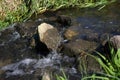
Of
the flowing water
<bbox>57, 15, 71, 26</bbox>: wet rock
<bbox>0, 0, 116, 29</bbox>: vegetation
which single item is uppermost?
<bbox>0, 0, 116, 29</bbox>: vegetation

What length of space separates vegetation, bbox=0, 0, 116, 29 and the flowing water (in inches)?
7.0

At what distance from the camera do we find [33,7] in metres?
7.62

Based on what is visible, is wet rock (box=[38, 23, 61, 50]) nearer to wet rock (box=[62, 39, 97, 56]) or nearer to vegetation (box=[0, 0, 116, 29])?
wet rock (box=[62, 39, 97, 56])

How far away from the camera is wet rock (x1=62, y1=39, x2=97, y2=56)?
215 inches

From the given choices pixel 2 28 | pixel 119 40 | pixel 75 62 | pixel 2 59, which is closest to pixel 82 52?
pixel 75 62

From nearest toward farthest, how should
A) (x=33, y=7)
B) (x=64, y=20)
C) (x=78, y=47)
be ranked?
(x=78, y=47) → (x=64, y=20) → (x=33, y=7)

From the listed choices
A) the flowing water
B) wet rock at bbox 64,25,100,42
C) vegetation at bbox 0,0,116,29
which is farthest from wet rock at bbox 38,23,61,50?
vegetation at bbox 0,0,116,29

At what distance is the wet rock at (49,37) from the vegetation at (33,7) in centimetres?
155

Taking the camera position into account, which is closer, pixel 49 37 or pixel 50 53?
pixel 50 53

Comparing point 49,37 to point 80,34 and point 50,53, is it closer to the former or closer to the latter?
point 50,53

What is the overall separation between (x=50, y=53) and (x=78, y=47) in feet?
1.97

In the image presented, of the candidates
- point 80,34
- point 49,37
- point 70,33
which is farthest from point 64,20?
point 49,37

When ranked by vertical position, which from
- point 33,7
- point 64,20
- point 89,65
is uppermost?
point 33,7

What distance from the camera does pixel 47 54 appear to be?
5875 millimetres
